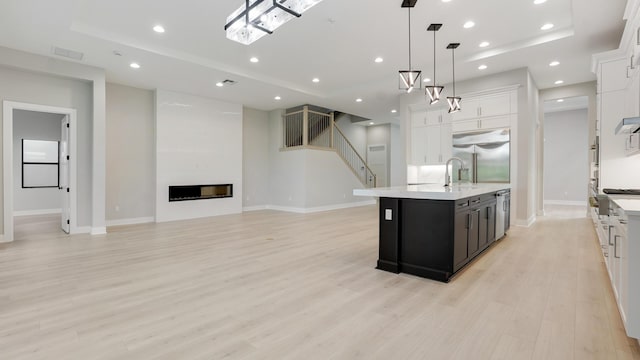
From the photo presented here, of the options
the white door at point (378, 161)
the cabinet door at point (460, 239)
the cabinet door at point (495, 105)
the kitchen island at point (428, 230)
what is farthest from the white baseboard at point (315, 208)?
the cabinet door at point (460, 239)

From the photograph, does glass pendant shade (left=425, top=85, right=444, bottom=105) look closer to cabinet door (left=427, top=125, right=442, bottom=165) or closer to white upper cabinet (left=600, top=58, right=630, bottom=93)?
white upper cabinet (left=600, top=58, right=630, bottom=93)

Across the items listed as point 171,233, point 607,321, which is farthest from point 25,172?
point 607,321

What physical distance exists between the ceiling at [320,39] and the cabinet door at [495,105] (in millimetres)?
566

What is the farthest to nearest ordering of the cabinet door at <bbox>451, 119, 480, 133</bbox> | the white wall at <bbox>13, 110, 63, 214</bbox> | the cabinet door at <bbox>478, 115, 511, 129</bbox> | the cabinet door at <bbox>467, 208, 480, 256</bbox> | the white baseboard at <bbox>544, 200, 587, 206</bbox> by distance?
the white baseboard at <bbox>544, 200, 587, 206</bbox> < the white wall at <bbox>13, 110, 63, 214</bbox> < the cabinet door at <bbox>451, 119, 480, 133</bbox> < the cabinet door at <bbox>478, 115, 511, 129</bbox> < the cabinet door at <bbox>467, 208, 480, 256</bbox>

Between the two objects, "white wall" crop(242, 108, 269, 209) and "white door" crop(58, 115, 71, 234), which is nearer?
"white door" crop(58, 115, 71, 234)

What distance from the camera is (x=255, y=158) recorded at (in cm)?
977

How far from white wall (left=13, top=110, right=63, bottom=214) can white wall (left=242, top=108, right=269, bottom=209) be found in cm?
521

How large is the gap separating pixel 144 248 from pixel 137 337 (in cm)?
299

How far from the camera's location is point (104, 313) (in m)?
2.48

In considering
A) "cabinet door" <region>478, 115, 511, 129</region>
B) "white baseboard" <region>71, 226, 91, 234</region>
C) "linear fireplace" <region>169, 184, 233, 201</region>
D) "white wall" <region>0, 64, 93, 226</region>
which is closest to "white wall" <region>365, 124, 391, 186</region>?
"cabinet door" <region>478, 115, 511, 129</region>

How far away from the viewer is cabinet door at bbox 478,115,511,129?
20.7 feet

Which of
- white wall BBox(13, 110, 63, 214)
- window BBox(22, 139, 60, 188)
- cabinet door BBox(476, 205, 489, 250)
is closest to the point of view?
cabinet door BBox(476, 205, 489, 250)

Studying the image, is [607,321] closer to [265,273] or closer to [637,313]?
[637,313]

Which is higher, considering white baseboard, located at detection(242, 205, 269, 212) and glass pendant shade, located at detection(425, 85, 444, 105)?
glass pendant shade, located at detection(425, 85, 444, 105)
